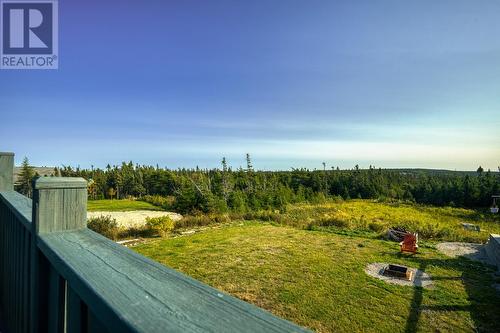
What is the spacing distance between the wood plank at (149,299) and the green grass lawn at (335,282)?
5.34m

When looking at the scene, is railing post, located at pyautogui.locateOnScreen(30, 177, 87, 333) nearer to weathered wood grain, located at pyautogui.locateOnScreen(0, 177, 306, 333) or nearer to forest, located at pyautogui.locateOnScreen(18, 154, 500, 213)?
weathered wood grain, located at pyautogui.locateOnScreen(0, 177, 306, 333)

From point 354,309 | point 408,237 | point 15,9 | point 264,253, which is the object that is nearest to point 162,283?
point 354,309

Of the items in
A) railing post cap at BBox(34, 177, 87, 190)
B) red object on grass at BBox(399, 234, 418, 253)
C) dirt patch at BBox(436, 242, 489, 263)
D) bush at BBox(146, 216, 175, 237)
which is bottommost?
dirt patch at BBox(436, 242, 489, 263)

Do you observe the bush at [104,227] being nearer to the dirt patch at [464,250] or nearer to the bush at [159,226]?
the bush at [159,226]

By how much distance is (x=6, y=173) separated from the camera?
2.45 metres

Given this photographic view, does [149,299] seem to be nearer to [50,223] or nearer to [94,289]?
[94,289]

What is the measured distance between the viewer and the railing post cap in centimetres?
101

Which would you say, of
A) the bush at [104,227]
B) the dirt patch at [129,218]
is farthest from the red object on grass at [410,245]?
the dirt patch at [129,218]

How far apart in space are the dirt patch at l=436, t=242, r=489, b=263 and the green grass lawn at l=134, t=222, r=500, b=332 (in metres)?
0.84

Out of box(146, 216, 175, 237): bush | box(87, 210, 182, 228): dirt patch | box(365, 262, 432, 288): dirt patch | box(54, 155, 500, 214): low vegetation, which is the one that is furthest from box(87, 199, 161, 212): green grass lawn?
box(365, 262, 432, 288): dirt patch

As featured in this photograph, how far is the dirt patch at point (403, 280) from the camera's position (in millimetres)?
7637

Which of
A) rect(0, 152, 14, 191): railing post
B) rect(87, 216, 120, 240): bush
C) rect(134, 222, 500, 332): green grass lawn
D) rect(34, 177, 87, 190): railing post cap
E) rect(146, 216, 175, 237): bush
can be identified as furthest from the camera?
rect(146, 216, 175, 237): bush

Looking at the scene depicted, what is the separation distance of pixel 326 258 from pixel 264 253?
2126 mm

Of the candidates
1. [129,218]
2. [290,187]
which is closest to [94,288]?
[129,218]
